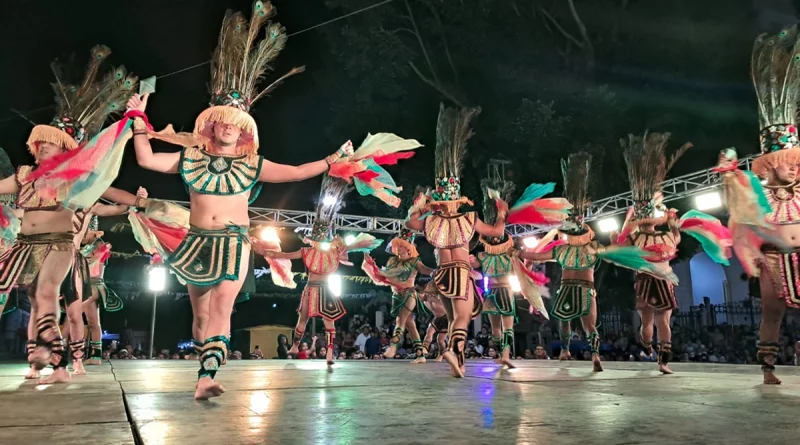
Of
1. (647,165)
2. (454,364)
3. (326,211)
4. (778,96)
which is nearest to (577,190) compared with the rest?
(647,165)

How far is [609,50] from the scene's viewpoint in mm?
16156

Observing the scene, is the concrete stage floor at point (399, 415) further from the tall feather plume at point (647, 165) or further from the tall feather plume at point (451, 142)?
the tall feather plume at point (647, 165)

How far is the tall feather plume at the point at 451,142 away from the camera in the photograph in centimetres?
555

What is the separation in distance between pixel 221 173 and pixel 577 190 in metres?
4.79

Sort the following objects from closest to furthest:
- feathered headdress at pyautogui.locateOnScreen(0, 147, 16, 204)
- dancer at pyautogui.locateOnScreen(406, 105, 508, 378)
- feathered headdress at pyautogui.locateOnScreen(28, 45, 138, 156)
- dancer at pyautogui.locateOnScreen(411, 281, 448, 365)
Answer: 1. feathered headdress at pyautogui.locateOnScreen(28, 45, 138, 156)
2. dancer at pyautogui.locateOnScreen(406, 105, 508, 378)
3. feathered headdress at pyautogui.locateOnScreen(0, 147, 16, 204)
4. dancer at pyautogui.locateOnScreen(411, 281, 448, 365)

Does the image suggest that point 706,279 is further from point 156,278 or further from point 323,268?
point 156,278

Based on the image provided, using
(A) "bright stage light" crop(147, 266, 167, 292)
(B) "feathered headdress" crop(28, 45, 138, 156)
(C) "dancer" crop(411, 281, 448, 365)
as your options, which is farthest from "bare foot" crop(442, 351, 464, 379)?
(A) "bright stage light" crop(147, 266, 167, 292)

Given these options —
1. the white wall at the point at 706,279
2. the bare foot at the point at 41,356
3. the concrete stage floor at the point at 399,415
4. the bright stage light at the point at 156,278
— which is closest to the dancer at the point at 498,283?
the concrete stage floor at the point at 399,415

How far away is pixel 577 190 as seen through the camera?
22.8ft

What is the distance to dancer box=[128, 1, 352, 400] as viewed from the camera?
3271mm

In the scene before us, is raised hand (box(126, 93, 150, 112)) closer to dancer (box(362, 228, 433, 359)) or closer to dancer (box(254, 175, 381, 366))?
dancer (box(254, 175, 381, 366))

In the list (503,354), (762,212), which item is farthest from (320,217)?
(762,212)

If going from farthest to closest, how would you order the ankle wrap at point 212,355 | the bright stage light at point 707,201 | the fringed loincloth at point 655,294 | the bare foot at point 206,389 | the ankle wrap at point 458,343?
the bright stage light at point 707,201 → the fringed loincloth at point 655,294 → the ankle wrap at point 458,343 → the ankle wrap at point 212,355 → the bare foot at point 206,389

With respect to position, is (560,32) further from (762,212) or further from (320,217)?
(762,212)
